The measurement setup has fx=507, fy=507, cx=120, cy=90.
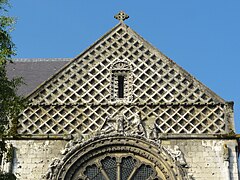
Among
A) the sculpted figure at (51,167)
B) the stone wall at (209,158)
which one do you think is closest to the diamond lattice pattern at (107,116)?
the stone wall at (209,158)

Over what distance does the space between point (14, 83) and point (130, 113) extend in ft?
14.2

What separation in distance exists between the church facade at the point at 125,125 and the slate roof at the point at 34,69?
320 centimetres

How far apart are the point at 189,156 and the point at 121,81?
9.74 ft

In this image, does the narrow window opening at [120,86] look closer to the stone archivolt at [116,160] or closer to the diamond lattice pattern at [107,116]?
the diamond lattice pattern at [107,116]

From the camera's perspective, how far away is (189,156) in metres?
12.5

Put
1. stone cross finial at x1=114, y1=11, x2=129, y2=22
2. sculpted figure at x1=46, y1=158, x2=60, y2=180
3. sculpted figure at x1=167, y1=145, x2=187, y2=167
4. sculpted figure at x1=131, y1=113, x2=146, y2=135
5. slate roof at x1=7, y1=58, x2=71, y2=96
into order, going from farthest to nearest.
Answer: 1. slate roof at x1=7, y1=58, x2=71, y2=96
2. stone cross finial at x1=114, y1=11, x2=129, y2=22
3. sculpted figure at x1=131, y1=113, x2=146, y2=135
4. sculpted figure at x1=167, y1=145, x2=187, y2=167
5. sculpted figure at x1=46, y1=158, x2=60, y2=180

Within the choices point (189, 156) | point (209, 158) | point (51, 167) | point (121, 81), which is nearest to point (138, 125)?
point (189, 156)

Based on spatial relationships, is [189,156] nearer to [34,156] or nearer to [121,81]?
[121,81]

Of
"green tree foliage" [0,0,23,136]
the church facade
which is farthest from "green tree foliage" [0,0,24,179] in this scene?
the church facade

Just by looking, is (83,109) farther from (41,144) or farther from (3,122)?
(3,122)

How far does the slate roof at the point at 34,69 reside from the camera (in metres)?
17.2

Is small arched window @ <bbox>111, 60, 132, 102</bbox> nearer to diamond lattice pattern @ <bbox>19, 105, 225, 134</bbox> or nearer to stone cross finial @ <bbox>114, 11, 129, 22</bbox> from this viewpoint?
diamond lattice pattern @ <bbox>19, 105, 225, 134</bbox>

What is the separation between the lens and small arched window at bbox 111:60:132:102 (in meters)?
13.6

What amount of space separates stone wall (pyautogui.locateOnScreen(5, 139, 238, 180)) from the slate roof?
3.96m
